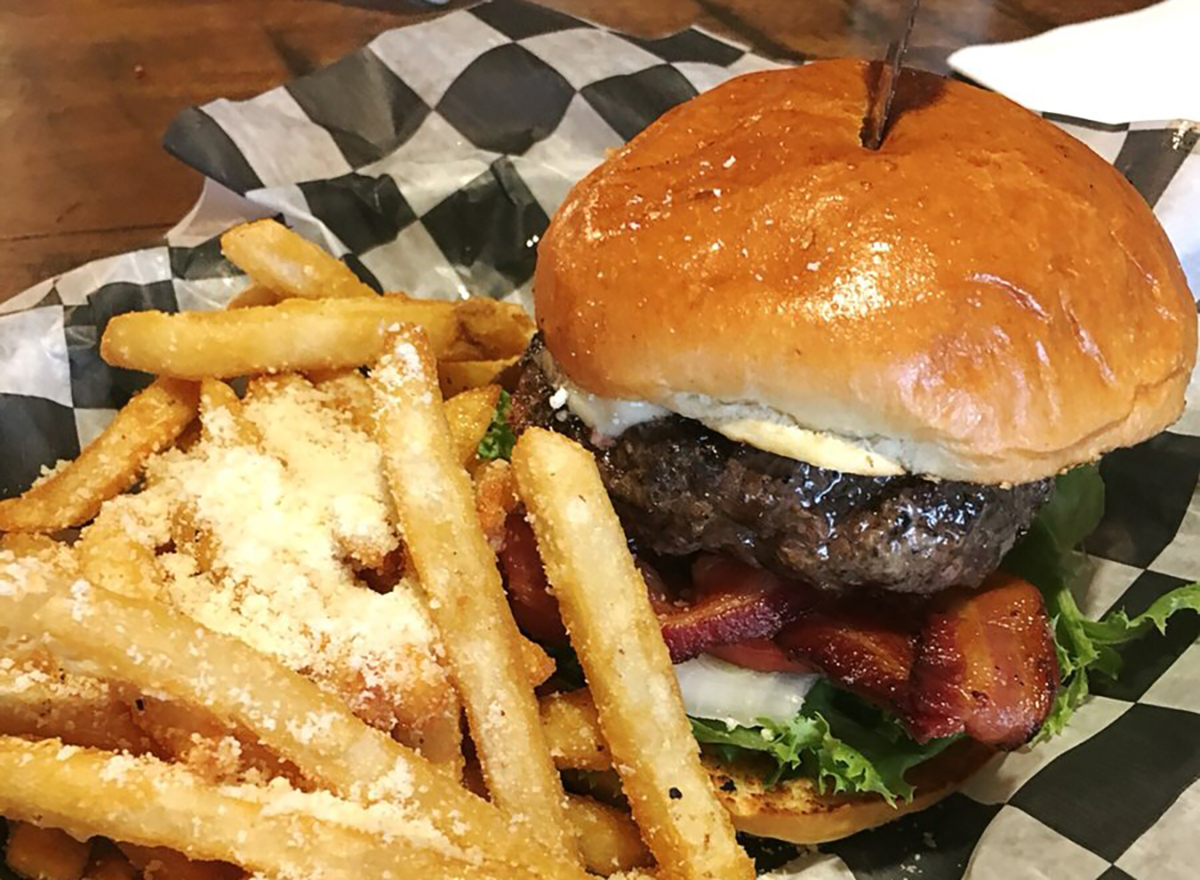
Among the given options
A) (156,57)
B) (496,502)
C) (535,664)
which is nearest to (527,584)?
(496,502)

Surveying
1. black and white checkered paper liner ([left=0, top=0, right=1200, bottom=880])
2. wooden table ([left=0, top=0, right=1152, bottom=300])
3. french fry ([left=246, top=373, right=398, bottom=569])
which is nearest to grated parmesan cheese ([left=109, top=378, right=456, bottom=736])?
french fry ([left=246, top=373, right=398, bottom=569])

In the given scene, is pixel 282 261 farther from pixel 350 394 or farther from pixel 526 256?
pixel 526 256

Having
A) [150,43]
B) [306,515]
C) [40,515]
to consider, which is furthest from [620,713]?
[150,43]

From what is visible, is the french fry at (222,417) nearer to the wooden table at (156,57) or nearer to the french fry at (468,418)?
the french fry at (468,418)

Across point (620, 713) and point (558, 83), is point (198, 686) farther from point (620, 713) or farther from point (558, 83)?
point (558, 83)

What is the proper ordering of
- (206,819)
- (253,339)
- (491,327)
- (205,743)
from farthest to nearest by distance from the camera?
(491,327) < (253,339) < (205,743) < (206,819)
